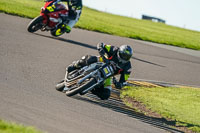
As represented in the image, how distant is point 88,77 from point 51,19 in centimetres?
640

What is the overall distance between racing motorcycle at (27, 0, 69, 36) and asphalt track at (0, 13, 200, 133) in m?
0.35

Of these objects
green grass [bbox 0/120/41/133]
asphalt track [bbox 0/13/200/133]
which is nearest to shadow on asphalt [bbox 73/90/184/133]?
asphalt track [bbox 0/13/200/133]

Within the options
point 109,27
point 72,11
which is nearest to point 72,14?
point 72,11

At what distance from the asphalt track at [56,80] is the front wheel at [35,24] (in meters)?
0.23

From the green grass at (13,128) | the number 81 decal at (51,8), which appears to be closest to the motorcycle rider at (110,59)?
the green grass at (13,128)

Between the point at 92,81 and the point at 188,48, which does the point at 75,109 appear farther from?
the point at 188,48

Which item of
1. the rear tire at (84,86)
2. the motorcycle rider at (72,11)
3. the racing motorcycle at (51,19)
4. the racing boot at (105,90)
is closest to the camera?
the rear tire at (84,86)

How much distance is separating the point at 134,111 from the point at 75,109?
2.02 meters

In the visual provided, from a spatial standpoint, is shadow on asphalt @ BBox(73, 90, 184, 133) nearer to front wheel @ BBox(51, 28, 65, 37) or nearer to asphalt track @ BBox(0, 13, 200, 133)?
asphalt track @ BBox(0, 13, 200, 133)

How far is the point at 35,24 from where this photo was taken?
49.1 ft

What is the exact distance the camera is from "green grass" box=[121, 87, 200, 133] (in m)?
10.4

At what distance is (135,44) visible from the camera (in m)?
20.5

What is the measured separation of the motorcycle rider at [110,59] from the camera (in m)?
9.38

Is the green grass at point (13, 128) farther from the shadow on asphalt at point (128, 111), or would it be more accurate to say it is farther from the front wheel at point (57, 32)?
the front wheel at point (57, 32)
